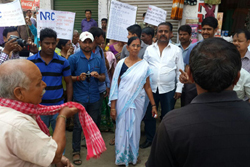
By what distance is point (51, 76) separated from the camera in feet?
9.24

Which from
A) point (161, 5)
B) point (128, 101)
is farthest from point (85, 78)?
point (161, 5)

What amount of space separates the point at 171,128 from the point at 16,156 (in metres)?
0.86

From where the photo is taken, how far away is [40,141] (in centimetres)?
122

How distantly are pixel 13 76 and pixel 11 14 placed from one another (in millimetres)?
2604

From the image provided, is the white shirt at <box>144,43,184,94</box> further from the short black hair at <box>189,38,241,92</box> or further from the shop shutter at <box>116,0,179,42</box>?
the shop shutter at <box>116,0,179,42</box>

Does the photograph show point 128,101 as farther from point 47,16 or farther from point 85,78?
point 47,16

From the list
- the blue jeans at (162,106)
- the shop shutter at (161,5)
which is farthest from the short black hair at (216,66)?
the shop shutter at (161,5)

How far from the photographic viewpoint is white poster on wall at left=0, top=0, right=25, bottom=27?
11.1 ft

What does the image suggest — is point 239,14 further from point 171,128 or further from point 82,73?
point 171,128

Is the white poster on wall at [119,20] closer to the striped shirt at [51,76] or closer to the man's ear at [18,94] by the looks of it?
the striped shirt at [51,76]

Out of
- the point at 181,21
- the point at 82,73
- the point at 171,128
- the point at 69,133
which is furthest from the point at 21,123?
the point at 181,21

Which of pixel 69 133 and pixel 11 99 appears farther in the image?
pixel 69 133

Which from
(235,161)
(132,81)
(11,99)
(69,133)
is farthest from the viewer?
(69,133)

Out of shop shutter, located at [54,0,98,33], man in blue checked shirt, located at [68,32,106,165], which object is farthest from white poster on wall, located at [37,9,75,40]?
shop shutter, located at [54,0,98,33]
